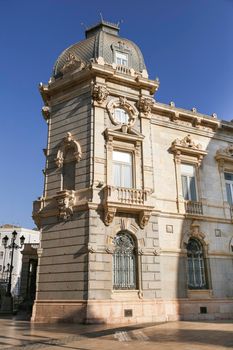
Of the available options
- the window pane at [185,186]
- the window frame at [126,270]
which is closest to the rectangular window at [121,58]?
the window pane at [185,186]

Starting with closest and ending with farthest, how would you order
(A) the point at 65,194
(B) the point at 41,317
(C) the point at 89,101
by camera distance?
(B) the point at 41,317 → (A) the point at 65,194 → (C) the point at 89,101

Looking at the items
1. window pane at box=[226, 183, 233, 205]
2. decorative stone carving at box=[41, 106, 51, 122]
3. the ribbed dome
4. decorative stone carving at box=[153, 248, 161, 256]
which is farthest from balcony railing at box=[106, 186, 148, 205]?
the ribbed dome

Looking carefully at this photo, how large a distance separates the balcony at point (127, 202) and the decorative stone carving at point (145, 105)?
16.7 ft

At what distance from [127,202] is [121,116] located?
5.32 metres

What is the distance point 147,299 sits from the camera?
15797mm

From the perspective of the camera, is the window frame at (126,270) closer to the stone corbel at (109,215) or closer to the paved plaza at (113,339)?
the stone corbel at (109,215)

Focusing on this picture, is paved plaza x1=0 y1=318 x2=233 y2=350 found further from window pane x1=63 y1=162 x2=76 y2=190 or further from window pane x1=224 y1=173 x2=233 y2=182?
window pane x1=224 y1=173 x2=233 y2=182

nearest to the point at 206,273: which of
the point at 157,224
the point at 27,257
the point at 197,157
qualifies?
the point at 157,224

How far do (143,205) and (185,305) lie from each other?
19.1 feet

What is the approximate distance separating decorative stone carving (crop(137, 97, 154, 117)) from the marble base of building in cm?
1054

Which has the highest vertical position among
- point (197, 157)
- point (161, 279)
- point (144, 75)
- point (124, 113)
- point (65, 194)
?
point (144, 75)

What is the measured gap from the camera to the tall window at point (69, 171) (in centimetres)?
1745

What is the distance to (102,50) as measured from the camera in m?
19.9

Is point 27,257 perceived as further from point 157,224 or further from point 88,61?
point 88,61
